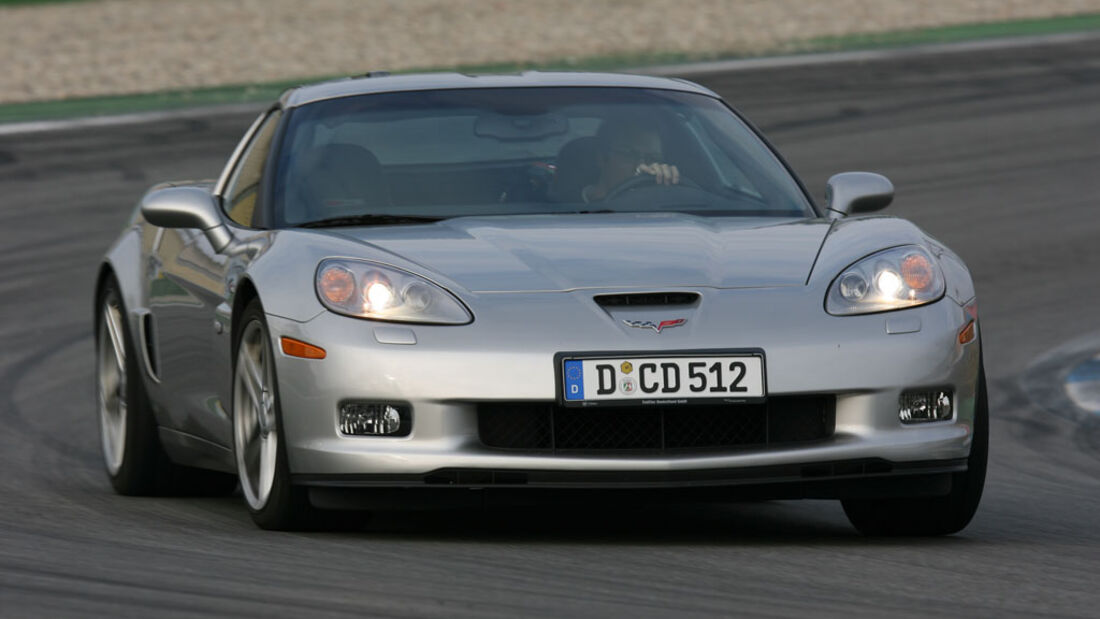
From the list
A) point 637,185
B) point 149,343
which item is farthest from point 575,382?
point 149,343

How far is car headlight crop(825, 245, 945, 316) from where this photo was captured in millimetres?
5719

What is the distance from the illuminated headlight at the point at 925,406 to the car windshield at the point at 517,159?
→ 3.51 ft

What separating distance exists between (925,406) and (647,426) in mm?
727

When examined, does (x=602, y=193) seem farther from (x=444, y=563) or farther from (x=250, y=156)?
(x=444, y=563)

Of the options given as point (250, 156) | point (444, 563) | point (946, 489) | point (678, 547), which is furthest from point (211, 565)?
point (250, 156)

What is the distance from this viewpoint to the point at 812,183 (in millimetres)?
16547

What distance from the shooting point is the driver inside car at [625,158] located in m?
6.78

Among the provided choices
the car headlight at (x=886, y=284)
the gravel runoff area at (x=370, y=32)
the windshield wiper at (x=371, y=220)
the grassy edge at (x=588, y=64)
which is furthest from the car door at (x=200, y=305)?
the gravel runoff area at (x=370, y=32)

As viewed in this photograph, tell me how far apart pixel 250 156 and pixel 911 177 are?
10.7m

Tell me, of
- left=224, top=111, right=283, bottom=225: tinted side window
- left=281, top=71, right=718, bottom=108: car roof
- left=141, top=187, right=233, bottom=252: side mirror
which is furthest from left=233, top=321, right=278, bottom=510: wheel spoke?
left=281, top=71, right=718, bottom=108: car roof

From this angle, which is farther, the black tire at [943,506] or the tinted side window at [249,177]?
the tinted side window at [249,177]

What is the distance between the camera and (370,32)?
93.0ft

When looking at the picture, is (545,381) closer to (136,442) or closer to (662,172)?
(662,172)

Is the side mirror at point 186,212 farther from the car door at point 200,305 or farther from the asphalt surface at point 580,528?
the asphalt surface at point 580,528
